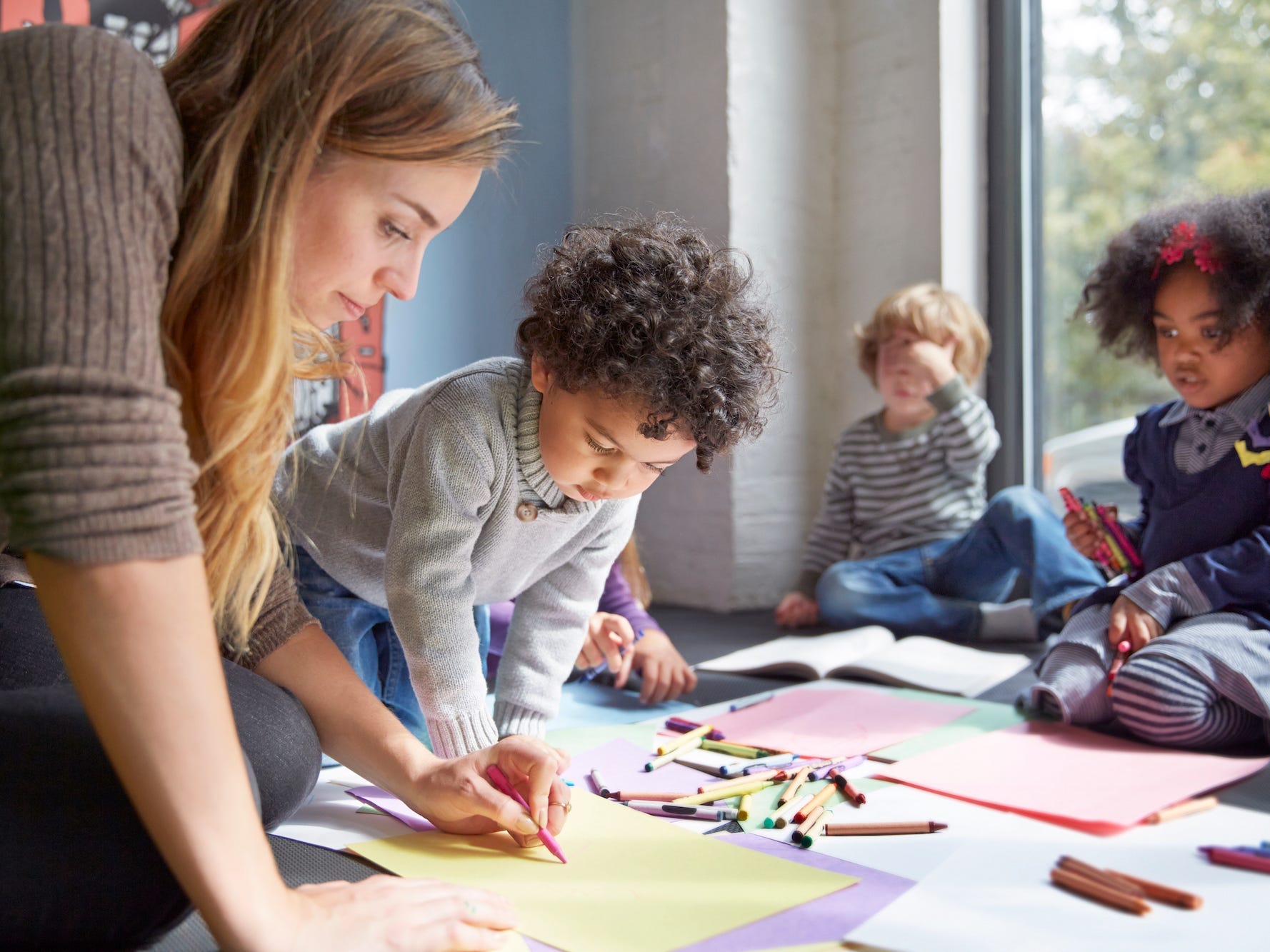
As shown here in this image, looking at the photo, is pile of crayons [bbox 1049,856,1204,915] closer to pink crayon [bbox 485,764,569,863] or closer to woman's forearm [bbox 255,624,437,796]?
pink crayon [bbox 485,764,569,863]

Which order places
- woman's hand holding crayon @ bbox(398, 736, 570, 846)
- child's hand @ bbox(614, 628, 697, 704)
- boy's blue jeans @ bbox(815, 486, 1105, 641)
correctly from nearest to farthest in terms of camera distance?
1. woman's hand holding crayon @ bbox(398, 736, 570, 846)
2. child's hand @ bbox(614, 628, 697, 704)
3. boy's blue jeans @ bbox(815, 486, 1105, 641)

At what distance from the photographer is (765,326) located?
40.4 inches

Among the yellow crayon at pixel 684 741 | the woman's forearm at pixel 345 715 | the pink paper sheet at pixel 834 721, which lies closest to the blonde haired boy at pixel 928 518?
the pink paper sheet at pixel 834 721

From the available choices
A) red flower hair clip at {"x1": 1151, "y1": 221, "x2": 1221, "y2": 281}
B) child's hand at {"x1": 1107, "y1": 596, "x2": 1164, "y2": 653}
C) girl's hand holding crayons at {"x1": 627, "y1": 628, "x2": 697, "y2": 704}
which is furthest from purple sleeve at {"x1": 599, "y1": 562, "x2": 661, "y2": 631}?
red flower hair clip at {"x1": 1151, "y1": 221, "x2": 1221, "y2": 281}

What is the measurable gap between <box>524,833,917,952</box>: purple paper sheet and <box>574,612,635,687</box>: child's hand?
0.54 meters

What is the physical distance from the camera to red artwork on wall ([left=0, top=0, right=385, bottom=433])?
5.41 ft

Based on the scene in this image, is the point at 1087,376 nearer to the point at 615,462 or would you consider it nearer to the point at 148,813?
the point at 615,462

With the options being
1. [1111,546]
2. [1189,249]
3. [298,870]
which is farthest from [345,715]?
[1189,249]

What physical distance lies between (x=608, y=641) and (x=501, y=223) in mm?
1207

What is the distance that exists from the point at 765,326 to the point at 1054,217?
1.75 metres

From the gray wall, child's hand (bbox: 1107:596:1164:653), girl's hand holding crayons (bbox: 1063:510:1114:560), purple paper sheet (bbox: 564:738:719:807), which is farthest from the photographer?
the gray wall

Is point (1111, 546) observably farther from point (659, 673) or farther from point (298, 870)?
point (298, 870)

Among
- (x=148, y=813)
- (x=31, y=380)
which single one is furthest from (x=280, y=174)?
(x=148, y=813)

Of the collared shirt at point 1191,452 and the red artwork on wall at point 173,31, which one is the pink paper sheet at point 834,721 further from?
the red artwork on wall at point 173,31
